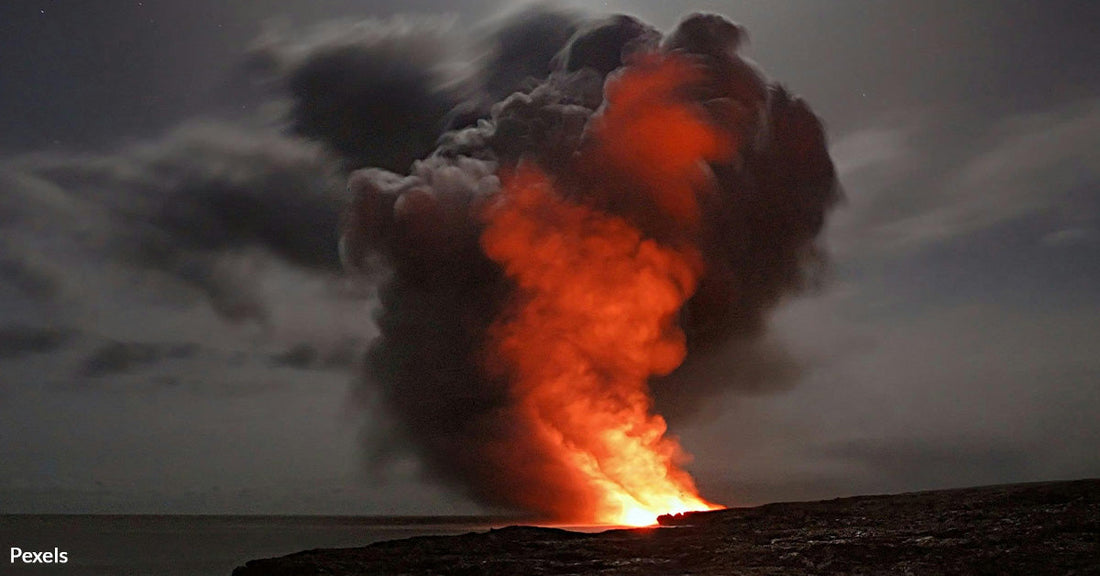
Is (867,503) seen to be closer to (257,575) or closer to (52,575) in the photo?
(257,575)

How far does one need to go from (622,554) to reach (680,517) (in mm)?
6399

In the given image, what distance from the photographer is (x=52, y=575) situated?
6619 centimetres

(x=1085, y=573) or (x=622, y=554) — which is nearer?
(x=1085, y=573)

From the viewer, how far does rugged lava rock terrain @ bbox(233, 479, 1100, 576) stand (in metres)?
21.6

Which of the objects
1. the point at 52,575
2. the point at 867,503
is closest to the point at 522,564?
the point at 867,503

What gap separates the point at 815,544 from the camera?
24.3 m

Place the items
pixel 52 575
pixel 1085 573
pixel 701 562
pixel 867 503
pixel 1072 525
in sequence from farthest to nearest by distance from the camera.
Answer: pixel 52 575 < pixel 867 503 < pixel 701 562 < pixel 1072 525 < pixel 1085 573

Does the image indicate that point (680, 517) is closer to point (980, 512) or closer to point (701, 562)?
point (701, 562)

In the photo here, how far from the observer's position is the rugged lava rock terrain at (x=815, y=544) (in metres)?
21.6

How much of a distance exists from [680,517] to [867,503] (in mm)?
6359

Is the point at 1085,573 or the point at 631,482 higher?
the point at 631,482

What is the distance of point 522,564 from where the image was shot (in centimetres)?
2478

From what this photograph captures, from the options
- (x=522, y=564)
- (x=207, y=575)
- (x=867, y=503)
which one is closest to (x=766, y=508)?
(x=867, y=503)

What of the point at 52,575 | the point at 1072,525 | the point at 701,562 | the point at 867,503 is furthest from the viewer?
the point at 52,575
